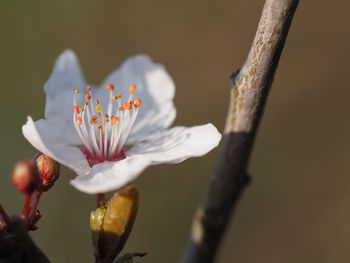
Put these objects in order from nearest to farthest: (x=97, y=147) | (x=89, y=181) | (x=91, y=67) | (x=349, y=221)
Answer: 1. (x=89, y=181)
2. (x=97, y=147)
3. (x=349, y=221)
4. (x=91, y=67)

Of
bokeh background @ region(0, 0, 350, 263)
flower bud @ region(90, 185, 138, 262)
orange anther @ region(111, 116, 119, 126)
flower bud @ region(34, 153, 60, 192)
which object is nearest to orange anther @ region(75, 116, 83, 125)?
orange anther @ region(111, 116, 119, 126)

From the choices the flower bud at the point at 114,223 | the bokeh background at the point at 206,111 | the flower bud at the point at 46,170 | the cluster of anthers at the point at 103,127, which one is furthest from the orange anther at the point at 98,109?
the bokeh background at the point at 206,111

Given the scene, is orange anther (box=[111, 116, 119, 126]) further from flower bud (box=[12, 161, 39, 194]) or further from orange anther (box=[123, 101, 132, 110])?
flower bud (box=[12, 161, 39, 194])

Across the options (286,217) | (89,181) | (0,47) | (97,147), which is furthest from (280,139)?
(89,181)

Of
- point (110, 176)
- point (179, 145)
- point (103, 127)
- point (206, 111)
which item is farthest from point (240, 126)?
point (206, 111)

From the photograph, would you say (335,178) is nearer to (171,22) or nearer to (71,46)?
(171,22)

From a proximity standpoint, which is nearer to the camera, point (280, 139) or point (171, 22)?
point (280, 139)
